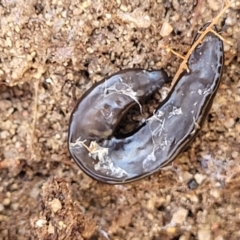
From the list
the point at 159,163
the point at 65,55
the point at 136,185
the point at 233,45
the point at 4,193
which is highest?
the point at 233,45

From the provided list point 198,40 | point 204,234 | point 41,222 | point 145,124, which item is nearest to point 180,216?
point 204,234

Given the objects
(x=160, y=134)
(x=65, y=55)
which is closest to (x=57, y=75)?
(x=65, y=55)

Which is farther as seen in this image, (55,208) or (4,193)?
(4,193)

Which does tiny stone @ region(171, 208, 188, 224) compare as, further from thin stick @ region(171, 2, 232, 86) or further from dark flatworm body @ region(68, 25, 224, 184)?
thin stick @ region(171, 2, 232, 86)

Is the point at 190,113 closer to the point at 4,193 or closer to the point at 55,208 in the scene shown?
the point at 55,208

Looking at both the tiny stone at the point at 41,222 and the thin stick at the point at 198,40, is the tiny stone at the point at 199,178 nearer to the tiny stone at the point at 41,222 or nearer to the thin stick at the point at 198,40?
the thin stick at the point at 198,40

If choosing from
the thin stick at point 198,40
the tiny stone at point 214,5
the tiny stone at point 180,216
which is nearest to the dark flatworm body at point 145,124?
the thin stick at point 198,40

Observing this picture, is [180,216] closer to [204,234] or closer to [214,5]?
[204,234]

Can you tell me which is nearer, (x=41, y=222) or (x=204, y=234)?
(x=41, y=222)
